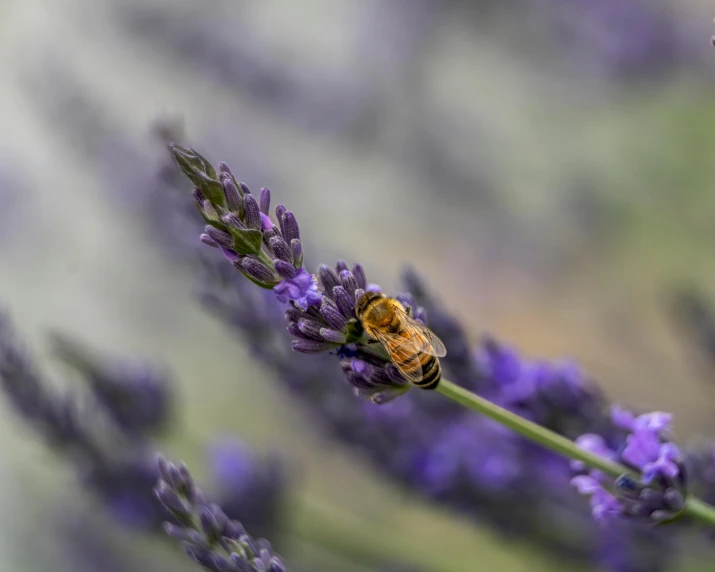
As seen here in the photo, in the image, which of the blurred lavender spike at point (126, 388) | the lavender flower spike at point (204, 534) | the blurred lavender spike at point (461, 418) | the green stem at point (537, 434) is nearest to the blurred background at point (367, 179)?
the blurred lavender spike at point (126, 388)

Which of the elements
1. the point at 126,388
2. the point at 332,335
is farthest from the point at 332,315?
the point at 126,388

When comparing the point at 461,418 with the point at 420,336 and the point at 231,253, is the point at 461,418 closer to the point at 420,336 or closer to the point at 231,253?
the point at 420,336

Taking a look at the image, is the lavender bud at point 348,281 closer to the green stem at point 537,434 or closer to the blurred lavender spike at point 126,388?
the green stem at point 537,434

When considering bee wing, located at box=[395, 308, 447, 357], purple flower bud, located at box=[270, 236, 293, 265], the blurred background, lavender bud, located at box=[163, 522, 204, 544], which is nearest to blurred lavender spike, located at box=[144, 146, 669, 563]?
bee wing, located at box=[395, 308, 447, 357]

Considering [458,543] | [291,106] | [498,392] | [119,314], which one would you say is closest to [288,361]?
[498,392]

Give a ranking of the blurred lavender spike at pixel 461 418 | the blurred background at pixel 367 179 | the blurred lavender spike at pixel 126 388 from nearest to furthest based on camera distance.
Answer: the blurred lavender spike at pixel 461 418
the blurred lavender spike at pixel 126 388
the blurred background at pixel 367 179
